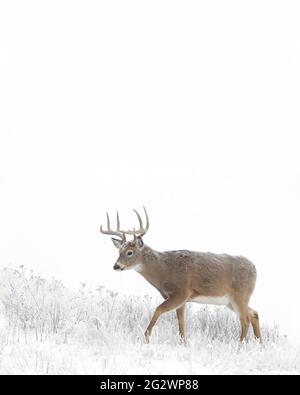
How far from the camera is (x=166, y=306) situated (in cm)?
891

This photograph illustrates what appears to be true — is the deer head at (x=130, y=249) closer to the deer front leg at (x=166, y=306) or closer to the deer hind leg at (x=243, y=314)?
the deer front leg at (x=166, y=306)

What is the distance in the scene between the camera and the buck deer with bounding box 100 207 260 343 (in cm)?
916

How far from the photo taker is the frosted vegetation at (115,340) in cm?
773

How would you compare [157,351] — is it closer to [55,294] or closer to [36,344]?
[36,344]

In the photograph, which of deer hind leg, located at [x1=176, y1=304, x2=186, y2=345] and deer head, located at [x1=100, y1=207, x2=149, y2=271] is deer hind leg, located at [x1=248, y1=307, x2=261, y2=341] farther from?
deer head, located at [x1=100, y1=207, x2=149, y2=271]

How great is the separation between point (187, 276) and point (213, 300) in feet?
1.61

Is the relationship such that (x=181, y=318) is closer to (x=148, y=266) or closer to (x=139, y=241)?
(x=148, y=266)

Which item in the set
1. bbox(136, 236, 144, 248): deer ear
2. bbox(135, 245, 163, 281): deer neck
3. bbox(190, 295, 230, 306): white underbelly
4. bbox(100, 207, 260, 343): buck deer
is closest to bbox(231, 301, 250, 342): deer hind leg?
bbox(100, 207, 260, 343): buck deer

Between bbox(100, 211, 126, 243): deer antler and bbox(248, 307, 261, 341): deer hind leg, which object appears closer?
bbox(100, 211, 126, 243): deer antler

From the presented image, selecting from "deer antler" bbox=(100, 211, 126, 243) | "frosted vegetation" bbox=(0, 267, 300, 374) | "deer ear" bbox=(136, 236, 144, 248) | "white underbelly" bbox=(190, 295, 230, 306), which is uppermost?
"deer antler" bbox=(100, 211, 126, 243)


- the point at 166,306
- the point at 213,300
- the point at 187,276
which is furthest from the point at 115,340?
the point at 213,300

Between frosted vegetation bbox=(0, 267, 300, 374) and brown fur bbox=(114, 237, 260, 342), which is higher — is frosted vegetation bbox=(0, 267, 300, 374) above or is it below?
below
